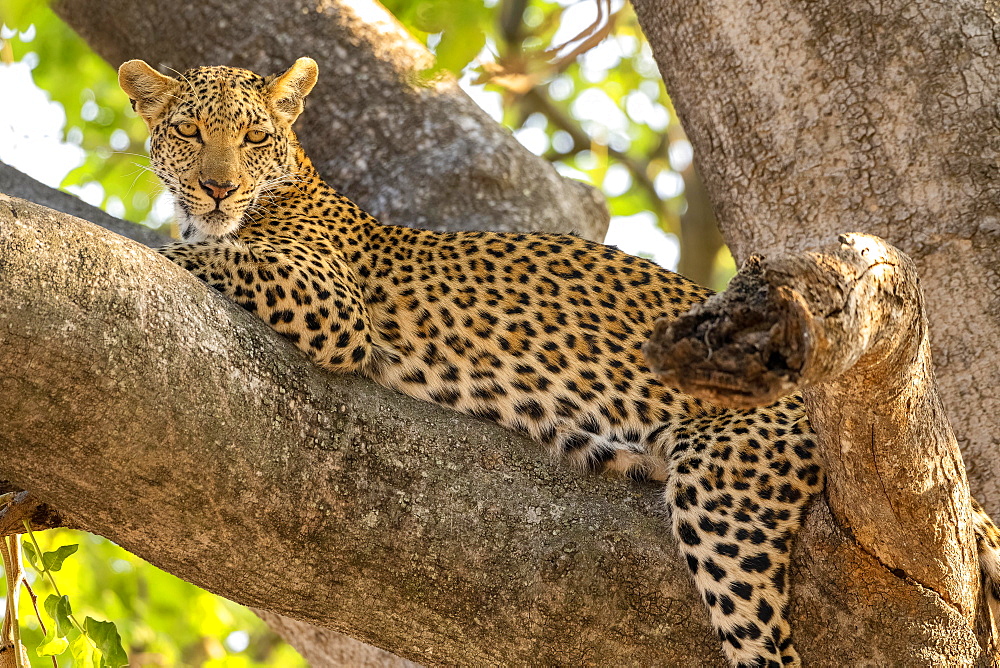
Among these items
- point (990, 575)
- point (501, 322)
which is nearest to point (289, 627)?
point (501, 322)

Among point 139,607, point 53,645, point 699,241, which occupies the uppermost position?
point 53,645

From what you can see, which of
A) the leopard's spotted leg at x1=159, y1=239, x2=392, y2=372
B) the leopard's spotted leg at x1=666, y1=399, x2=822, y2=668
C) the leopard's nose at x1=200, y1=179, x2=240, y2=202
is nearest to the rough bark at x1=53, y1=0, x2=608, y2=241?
the leopard's nose at x1=200, y1=179, x2=240, y2=202

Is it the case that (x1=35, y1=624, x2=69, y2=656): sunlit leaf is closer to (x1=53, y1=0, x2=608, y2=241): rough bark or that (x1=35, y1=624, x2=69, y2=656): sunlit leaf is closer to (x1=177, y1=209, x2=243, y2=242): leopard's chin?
(x1=177, y1=209, x2=243, y2=242): leopard's chin

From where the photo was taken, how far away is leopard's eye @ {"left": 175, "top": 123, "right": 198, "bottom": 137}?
540cm

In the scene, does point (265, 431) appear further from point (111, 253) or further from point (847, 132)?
point (847, 132)

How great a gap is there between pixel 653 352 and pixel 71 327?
66.6 inches

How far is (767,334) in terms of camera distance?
87.6 inches

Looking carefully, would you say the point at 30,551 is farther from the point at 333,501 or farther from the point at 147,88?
the point at 147,88

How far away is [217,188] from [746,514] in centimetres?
283

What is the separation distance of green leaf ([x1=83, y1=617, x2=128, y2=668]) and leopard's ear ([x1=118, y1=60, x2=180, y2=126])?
9.42ft

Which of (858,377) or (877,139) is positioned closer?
(858,377)

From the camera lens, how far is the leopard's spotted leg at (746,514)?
380cm

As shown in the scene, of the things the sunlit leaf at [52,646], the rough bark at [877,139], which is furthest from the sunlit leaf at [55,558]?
the rough bark at [877,139]

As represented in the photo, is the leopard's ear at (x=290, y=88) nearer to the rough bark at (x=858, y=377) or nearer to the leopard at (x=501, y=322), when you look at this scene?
the leopard at (x=501, y=322)
